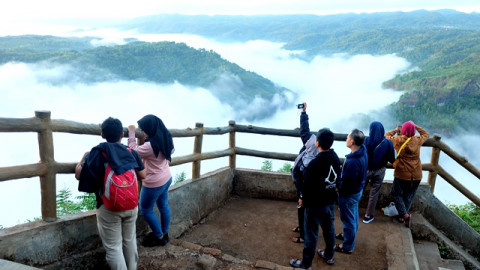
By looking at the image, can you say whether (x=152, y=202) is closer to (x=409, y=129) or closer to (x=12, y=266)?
(x=12, y=266)

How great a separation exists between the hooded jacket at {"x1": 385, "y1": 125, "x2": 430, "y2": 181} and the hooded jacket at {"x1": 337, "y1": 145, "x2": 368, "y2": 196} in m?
1.05

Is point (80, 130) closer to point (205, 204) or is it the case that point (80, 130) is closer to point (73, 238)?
point (73, 238)

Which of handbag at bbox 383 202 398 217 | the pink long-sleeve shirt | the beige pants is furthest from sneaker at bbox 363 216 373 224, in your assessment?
the beige pants

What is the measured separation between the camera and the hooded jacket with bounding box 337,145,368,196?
4066 millimetres

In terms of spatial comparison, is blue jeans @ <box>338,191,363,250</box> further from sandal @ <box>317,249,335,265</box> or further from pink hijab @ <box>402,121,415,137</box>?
pink hijab @ <box>402,121,415,137</box>

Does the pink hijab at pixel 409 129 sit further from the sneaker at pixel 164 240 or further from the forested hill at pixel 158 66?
the forested hill at pixel 158 66

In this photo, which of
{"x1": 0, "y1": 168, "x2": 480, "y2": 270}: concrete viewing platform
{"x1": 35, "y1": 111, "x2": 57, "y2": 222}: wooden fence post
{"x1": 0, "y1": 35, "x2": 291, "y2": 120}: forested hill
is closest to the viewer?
{"x1": 35, "y1": 111, "x2": 57, "y2": 222}: wooden fence post

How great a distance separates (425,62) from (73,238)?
418 feet

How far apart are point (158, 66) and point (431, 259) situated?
13039 cm

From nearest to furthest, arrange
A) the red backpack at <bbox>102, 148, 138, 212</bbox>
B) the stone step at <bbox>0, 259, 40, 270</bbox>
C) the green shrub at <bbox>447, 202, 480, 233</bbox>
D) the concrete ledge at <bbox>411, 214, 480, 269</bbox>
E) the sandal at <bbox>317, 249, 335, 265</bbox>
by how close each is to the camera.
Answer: the stone step at <bbox>0, 259, 40, 270</bbox> → the red backpack at <bbox>102, 148, 138, 212</bbox> → the sandal at <bbox>317, 249, 335, 265</bbox> → the concrete ledge at <bbox>411, 214, 480, 269</bbox> → the green shrub at <bbox>447, 202, 480, 233</bbox>

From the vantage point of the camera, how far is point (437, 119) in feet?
256

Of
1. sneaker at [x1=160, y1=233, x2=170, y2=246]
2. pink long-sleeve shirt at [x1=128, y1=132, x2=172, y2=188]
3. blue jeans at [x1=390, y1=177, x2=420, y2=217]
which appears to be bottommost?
sneaker at [x1=160, y1=233, x2=170, y2=246]

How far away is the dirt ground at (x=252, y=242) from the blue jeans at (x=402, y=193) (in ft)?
0.83

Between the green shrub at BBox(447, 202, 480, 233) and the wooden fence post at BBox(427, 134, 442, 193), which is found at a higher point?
the wooden fence post at BBox(427, 134, 442, 193)
